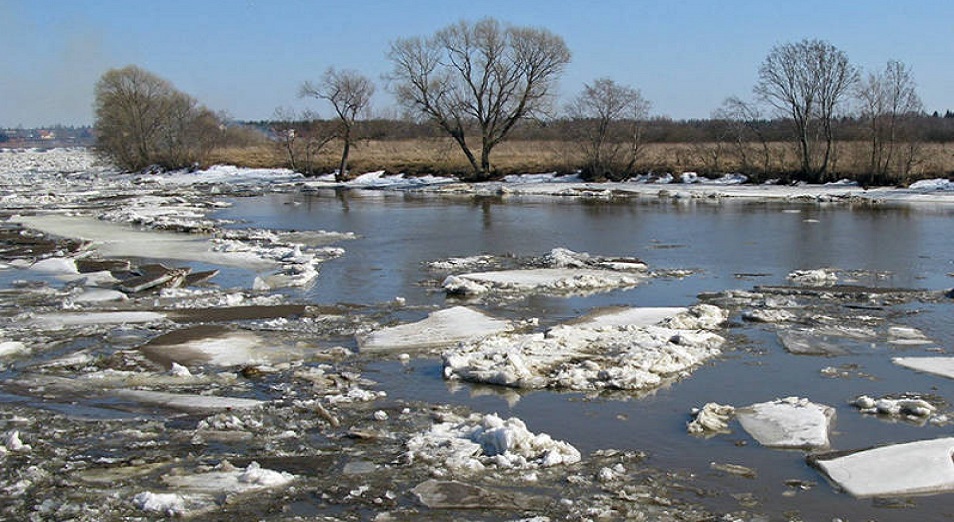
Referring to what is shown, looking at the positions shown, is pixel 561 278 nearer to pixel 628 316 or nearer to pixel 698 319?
pixel 628 316

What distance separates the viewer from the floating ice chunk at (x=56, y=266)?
17156mm

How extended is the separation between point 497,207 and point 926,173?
769 inches

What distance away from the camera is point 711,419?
796cm

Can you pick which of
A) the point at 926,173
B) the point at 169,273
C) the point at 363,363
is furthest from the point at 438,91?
the point at 363,363

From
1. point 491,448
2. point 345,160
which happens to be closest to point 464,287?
point 491,448

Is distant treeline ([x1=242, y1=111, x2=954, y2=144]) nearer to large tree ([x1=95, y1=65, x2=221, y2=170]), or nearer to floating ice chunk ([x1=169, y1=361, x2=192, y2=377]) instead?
large tree ([x1=95, y1=65, x2=221, y2=170])

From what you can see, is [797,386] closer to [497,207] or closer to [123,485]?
[123,485]

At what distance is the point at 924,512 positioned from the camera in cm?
605

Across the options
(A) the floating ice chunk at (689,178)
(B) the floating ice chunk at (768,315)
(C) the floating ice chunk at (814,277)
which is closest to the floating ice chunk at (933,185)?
(A) the floating ice chunk at (689,178)

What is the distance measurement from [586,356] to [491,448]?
10.6 ft

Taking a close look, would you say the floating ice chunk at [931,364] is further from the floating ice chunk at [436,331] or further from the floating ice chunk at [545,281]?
the floating ice chunk at [545,281]

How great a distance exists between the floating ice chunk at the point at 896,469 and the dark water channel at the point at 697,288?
0.49 feet

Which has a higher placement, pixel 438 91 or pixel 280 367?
pixel 438 91

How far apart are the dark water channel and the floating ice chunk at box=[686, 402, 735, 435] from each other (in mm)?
126
